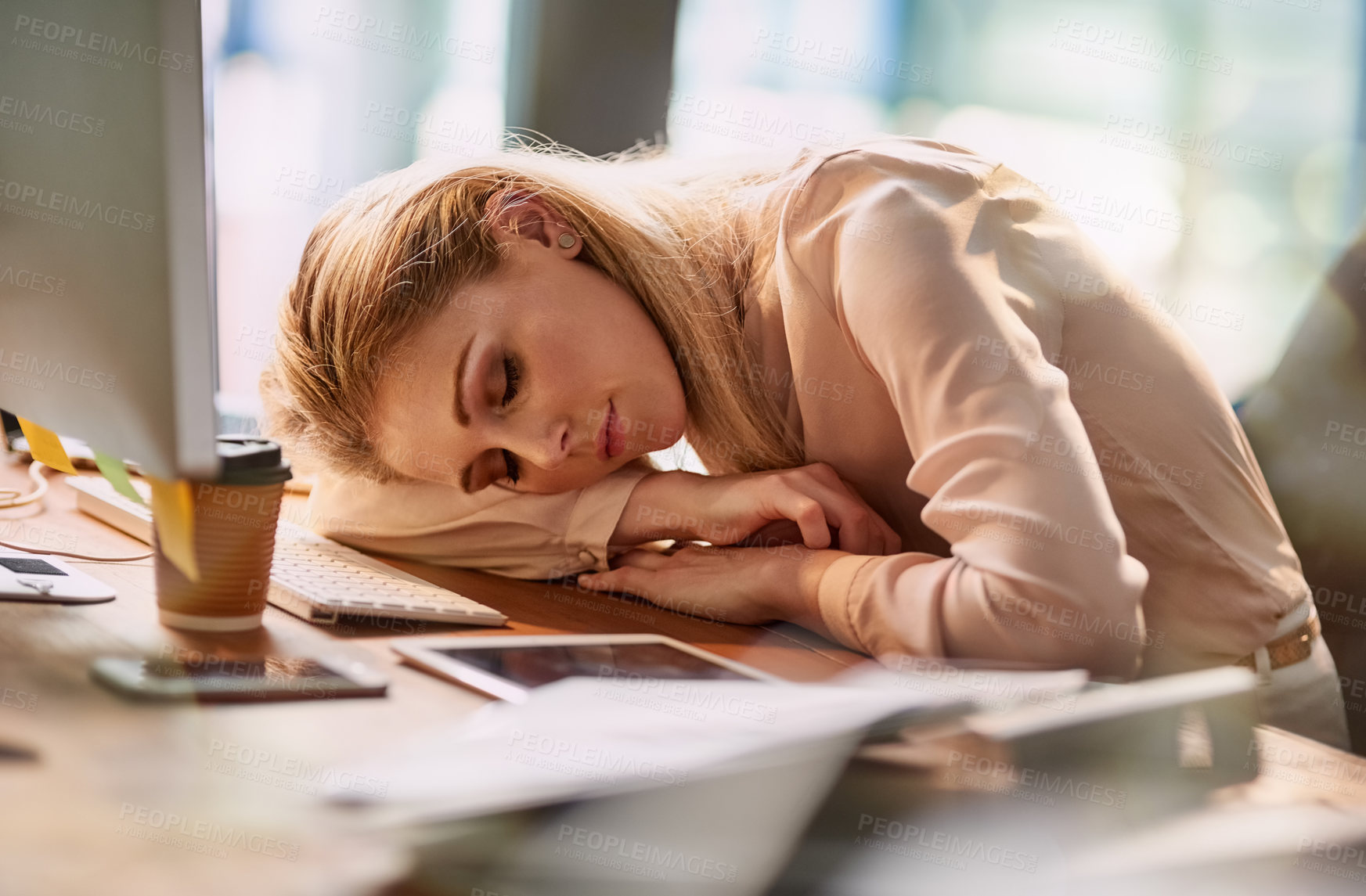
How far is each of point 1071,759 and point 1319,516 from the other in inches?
31.7

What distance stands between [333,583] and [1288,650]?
0.93 metres

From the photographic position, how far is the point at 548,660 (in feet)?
2.52

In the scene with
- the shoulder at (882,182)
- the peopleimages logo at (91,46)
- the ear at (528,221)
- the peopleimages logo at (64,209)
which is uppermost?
the peopleimages logo at (91,46)

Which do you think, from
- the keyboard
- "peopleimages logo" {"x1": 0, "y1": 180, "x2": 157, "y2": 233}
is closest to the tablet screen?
the keyboard

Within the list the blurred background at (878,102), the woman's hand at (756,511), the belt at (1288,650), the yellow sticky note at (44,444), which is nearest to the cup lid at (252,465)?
the yellow sticky note at (44,444)

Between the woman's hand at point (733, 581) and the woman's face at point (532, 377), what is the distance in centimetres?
13

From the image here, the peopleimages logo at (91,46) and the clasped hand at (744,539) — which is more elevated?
the peopleimages logo at (91,46)

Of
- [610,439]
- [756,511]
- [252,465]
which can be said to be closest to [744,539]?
[756,511]

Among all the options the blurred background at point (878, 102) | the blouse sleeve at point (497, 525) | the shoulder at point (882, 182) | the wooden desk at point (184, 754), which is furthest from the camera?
the blurred background at point (878, 102)

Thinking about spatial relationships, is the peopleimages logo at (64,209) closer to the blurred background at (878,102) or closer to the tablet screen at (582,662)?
the tablet screen at (582,662)

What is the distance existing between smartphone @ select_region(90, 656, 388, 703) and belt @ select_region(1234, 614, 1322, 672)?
32.8 inches

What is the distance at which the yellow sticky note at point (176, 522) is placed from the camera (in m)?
0.74

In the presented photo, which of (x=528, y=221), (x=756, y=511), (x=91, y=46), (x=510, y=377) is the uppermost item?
(x=91, y=46)

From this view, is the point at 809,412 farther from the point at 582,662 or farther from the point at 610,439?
the point at 582,662
